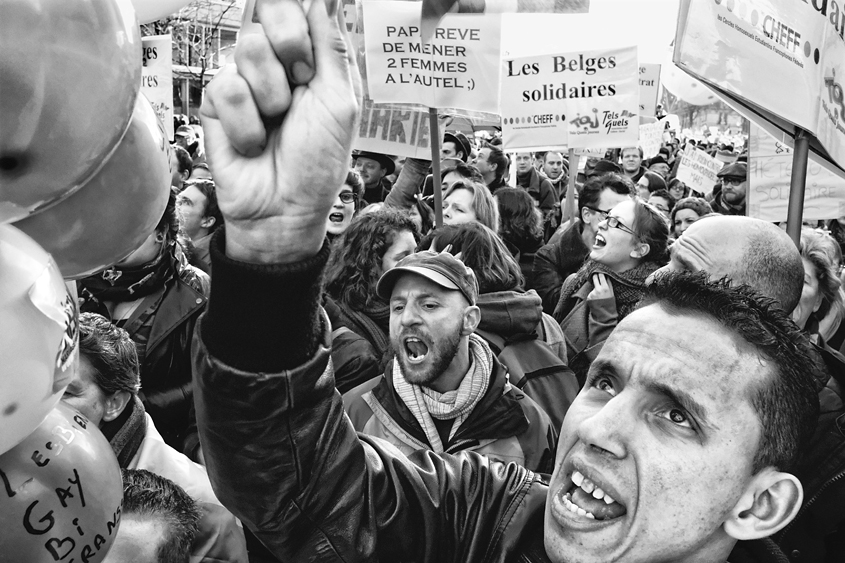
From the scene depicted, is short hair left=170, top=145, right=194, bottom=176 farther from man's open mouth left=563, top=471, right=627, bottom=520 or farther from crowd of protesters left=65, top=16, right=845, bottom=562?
man's open mouth left=563, top=471, right=627, bottom=520

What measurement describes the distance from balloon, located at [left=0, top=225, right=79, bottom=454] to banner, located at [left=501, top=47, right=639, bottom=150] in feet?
19.2

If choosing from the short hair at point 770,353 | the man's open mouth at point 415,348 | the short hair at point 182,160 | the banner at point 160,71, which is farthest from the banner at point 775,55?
the short hair at point 182,160

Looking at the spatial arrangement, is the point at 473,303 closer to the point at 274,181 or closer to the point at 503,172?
the point at 274,181

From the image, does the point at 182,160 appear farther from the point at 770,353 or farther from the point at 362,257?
the point at 770,353

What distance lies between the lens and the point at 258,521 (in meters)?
1.35

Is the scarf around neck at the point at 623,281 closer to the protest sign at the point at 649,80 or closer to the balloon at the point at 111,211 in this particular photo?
the balloon at the point at 111,211

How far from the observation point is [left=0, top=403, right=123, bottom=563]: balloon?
126cm

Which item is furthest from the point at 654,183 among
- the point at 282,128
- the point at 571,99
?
the point at 282,128

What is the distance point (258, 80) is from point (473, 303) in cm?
226

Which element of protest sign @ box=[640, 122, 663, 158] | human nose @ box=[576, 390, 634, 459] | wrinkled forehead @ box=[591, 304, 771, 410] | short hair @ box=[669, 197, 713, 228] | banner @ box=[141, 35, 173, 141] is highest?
wrinkled forehead @ box=[591, 304, 771, 410]

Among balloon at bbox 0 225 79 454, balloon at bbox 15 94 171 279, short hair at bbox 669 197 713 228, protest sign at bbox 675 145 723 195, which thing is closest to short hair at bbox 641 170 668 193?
protest sign at bbox 675 145 723 195

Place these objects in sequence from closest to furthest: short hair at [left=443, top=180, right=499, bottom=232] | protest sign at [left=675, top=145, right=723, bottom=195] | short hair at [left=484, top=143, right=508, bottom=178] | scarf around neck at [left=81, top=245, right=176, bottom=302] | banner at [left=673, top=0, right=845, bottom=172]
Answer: banner at [left=673, top=0, right=845, bottom=172] < scarf around neck at [left=81, top=245, right=176, bottom=302] < short hair at [left=443, top=180, right=499, bottom=232] < short hair at [left=484, top=143, right=508, bottom=178] < protest sign at [left=675, top=145, right=723, bottom=195]

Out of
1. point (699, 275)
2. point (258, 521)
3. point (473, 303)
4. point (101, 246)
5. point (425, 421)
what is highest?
point (101, 246)

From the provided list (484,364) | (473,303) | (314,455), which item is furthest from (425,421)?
(314,455)
